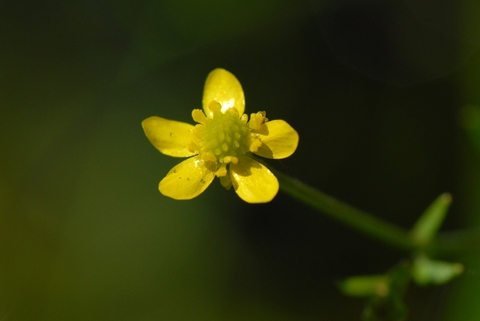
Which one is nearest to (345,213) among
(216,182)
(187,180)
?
(187,180)

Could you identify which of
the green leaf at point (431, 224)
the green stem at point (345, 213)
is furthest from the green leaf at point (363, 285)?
the green leaf at point (431, 224)

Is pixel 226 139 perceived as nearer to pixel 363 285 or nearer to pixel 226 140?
pixel 226 140

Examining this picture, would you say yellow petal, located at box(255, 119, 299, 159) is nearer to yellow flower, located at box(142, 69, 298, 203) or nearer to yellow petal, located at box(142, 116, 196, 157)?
yellow flower, located at box(142, 69, 298, 203)

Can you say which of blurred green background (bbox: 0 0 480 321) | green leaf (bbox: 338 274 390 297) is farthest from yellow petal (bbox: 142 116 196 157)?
blurred green background (bbox: 0 0 480 321)

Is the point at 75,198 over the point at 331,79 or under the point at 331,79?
under

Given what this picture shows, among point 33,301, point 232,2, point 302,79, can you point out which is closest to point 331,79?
point 302,79

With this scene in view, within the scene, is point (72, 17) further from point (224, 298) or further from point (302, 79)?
point (224, 298)
